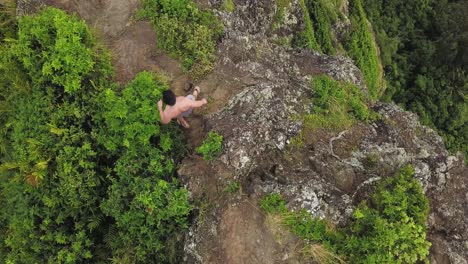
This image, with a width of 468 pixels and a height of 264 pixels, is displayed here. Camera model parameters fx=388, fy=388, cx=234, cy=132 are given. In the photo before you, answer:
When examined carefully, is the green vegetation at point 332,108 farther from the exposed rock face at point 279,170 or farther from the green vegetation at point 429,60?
the green vegetation at point 429,60

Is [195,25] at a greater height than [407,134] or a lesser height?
greater

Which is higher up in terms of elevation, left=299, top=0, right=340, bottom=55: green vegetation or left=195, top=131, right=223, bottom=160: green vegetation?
left=299, top=0, right=340, bottom=55: green vegetation

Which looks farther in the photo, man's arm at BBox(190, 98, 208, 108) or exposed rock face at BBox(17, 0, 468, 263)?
man's arm at BBox(190, 98, 208, 108)

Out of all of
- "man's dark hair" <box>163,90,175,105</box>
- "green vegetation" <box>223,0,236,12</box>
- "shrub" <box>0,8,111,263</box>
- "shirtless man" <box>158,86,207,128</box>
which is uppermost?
"green vegetation" <box>223,0,236,12</box>

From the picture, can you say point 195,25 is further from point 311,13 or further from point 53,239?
point 311,13

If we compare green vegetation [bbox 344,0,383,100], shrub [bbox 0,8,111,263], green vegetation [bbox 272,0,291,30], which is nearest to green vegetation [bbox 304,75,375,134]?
green vegetation [bbox 272,0,291,30]

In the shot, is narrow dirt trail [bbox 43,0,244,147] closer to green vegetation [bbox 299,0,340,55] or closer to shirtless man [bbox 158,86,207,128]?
shirtless man [bbox 158,86,207,128]

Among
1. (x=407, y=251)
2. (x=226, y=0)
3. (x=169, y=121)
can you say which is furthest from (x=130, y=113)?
(x=407, y=251)

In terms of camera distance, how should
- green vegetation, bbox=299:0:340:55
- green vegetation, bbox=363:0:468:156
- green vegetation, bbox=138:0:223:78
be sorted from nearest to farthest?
1. green vegetation, bbox=138:0:223:78
2. green vegetation, bbox=299:0:340:55
3. green vegetation, bbox=363:0:468:156
